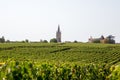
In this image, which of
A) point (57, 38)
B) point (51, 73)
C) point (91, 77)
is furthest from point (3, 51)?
point (57, 38)

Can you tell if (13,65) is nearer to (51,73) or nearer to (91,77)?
(51,73)

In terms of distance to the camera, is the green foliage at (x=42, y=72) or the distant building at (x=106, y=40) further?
the distant building at (x=106, y=40)

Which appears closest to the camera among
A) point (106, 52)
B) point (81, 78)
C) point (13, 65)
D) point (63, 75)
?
point (13, 65)

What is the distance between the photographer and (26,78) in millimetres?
10938

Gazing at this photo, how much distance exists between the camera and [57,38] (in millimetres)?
172500

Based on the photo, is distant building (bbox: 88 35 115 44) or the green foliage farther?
distant building (bbox: 88 35 115 44)

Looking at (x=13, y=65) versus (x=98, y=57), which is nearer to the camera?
(x=13, y=65)

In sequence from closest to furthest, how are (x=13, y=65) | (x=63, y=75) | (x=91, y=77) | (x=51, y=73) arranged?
(x=13, y=65), (x=51, y=73), (x=63, y=75), (x=91, y=77)

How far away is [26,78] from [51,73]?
3.74 m

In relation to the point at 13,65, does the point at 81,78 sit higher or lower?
lower

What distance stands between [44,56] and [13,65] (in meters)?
64.4

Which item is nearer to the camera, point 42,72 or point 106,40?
point 42,72

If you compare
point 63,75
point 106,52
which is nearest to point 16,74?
point 63,75

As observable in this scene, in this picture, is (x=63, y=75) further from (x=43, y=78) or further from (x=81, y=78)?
(x=43, y=78)
